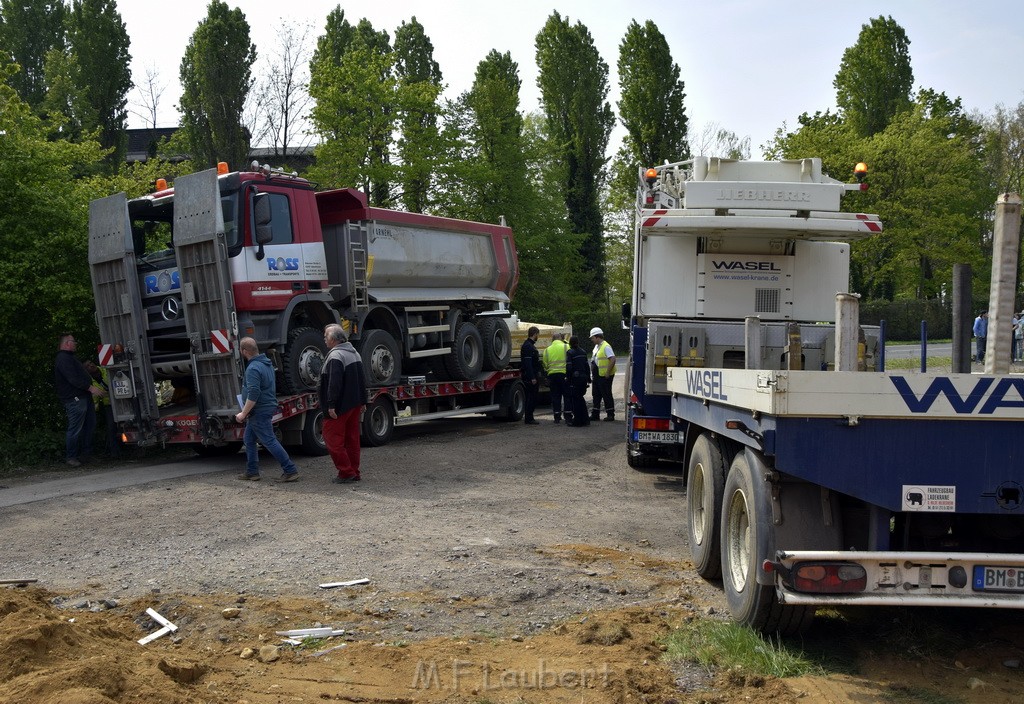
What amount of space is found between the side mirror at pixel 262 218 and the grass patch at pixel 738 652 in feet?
27.4

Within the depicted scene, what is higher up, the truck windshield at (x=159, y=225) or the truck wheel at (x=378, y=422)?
the truck windshield at (x=159, y=225)

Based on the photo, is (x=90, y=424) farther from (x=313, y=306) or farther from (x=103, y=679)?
(x=103, y=679)

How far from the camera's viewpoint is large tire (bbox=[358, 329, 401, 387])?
14.2 meters

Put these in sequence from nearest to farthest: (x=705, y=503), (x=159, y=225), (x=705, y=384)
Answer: (x=705, y=384)
(x=705, y=503)
(x=159, y=225)

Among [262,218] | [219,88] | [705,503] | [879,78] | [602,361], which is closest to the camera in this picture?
[705,503]

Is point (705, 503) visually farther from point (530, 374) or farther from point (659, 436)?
point (530, 374)

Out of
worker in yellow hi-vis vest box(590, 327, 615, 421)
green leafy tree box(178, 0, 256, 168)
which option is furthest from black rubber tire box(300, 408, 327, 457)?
green leafy tree box(178, 0, 256, 168)

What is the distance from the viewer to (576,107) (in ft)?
149

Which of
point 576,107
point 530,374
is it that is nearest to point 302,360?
point 530,374

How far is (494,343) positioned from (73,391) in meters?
7.48

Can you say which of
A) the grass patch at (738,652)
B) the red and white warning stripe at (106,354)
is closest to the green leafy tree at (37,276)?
the red and white warning stripe at (106,354)

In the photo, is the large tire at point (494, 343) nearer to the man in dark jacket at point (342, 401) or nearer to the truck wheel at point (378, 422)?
the truck wheel at point (378, 422)

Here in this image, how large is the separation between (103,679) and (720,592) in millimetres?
3904

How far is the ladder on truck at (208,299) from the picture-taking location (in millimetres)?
11789
